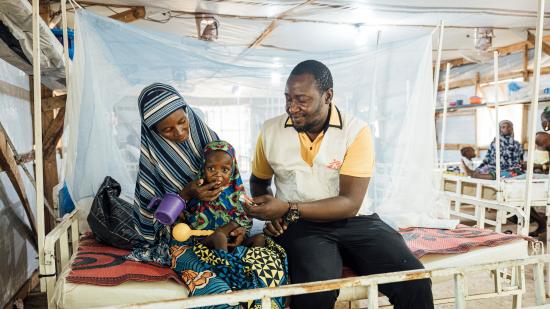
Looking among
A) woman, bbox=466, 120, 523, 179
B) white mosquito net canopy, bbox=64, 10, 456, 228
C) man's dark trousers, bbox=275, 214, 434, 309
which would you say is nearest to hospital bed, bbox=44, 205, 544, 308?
man's dark trousers, bbox=275, 214, 434, 309

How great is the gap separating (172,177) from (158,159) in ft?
0.41

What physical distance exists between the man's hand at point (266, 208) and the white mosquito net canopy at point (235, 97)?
1142 mm

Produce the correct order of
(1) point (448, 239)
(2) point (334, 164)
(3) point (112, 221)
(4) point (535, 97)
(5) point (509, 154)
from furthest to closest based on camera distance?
(5) point (509, 154) → (4) point (535, 97) → (1) point (448, 239) → (3) point (112, 221) → (2) point (334, 164)

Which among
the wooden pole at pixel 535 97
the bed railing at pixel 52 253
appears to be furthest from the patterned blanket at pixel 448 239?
the bed railing at pixel 52 253

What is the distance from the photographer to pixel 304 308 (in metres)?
1.72

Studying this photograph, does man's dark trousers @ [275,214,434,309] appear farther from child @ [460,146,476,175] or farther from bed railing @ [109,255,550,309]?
child @ [460,146,476,175]

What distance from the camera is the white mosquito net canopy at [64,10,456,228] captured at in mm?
2570

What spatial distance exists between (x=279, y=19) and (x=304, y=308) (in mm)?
3470

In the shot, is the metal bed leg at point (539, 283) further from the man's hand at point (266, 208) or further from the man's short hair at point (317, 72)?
the man's short hair at point (317, 72)

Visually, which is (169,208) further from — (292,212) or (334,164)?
(334,164)

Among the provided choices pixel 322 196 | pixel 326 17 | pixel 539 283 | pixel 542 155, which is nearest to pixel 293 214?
pixel 322 196

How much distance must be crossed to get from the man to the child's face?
21 cm

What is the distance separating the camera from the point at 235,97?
3.20 meters

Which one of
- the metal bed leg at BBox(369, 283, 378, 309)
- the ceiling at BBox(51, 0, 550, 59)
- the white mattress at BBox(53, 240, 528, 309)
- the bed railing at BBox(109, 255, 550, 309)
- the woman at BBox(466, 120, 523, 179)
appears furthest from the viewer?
the woman at BBox(466, 120, 523, 179)
